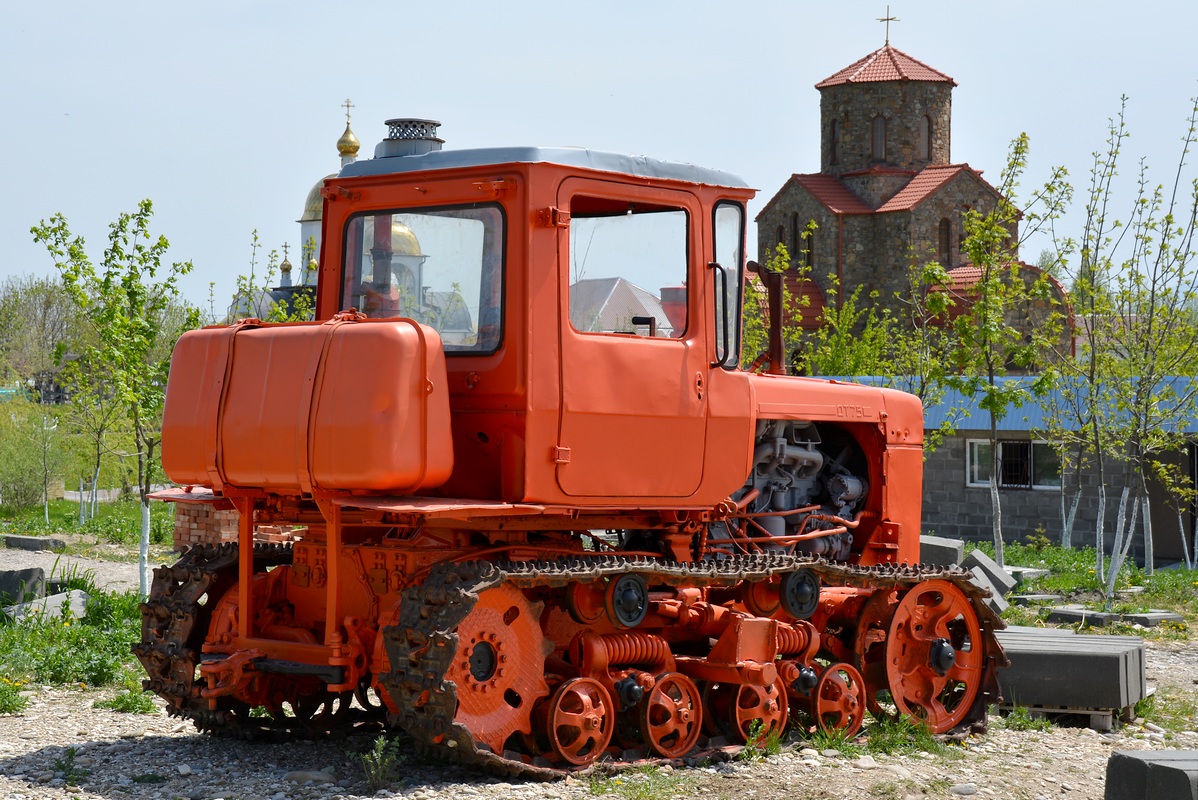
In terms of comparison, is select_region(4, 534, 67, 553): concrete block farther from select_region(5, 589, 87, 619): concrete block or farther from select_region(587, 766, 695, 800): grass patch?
select_region(587, 766, 695, 800): grass patch

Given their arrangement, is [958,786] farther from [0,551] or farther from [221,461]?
[0,551]

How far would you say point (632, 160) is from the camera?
25.2 feet

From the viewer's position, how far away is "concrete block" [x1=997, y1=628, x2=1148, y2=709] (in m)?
9.44

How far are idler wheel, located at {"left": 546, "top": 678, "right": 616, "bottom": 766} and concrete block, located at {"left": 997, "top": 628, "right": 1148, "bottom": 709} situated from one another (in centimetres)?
328

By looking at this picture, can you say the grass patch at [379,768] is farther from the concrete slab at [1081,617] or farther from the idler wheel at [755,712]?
the concrete slab at [1081,617]

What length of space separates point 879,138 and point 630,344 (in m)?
39.2

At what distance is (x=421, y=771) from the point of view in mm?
7348

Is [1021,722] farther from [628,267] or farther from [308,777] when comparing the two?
[308,777]

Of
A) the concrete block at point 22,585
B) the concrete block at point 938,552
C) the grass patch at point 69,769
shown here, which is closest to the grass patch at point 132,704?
the grass patch at point 69,769

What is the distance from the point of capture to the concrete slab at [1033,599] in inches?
642

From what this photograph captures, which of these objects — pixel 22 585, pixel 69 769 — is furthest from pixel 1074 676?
pixel 22 585

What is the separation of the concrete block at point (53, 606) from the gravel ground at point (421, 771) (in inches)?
135

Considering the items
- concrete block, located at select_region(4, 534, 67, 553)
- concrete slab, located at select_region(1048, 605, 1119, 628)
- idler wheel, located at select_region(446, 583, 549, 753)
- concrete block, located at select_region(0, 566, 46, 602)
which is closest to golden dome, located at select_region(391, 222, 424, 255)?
idler wheel, located at select_region(446, 583, 549, 753)

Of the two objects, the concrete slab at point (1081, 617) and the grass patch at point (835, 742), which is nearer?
the grass patch at point (835, 742)
